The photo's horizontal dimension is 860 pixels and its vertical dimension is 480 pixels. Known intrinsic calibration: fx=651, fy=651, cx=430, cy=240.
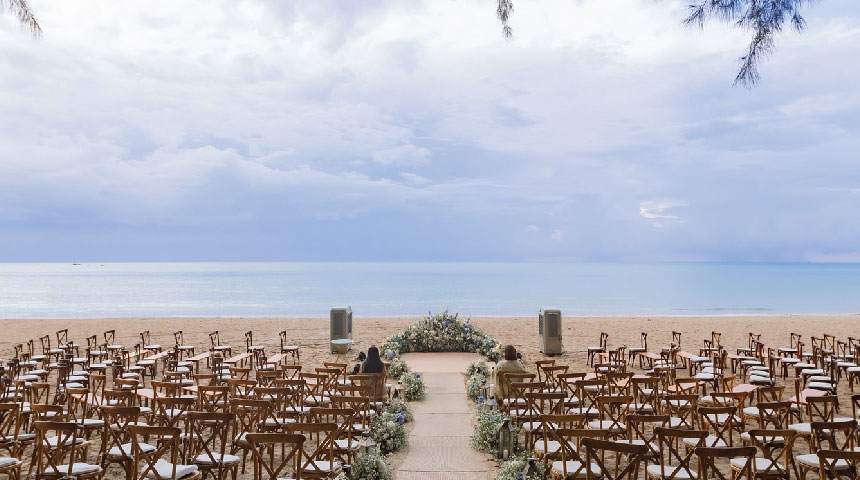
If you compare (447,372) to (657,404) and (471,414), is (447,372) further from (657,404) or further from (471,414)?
(657,404)

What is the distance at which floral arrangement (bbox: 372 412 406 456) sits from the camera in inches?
290

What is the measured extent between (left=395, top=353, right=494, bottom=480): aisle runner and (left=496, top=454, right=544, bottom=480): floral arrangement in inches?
19.3

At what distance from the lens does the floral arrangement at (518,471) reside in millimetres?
5785

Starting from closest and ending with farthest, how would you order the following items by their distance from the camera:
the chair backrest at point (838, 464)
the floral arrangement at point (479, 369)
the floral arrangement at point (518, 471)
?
1. the chair backrest at point (838, 464)
2. the floral arrangement at point (518, 471)
3. the floral arrangement at point (479, 369)

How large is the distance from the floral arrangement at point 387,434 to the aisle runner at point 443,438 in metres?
0.18

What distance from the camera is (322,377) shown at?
901cm

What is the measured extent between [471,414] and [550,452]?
11.7 ft

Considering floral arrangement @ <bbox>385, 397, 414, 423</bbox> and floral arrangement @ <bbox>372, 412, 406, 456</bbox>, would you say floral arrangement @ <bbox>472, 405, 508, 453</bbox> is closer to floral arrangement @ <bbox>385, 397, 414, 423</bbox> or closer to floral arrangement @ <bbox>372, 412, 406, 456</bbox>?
floral arrangement @ <bbox>372, 412, 406, 456</bbox>

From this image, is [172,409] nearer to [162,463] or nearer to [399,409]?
[162,463]

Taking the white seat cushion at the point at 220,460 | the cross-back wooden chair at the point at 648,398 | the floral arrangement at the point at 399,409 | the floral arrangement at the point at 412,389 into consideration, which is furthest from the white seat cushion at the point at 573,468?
the floral arrangement at the point at 412,389

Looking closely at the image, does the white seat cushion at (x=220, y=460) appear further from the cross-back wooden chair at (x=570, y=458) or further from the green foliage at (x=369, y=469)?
the cross-back wooden chair at (x=570, y=458)

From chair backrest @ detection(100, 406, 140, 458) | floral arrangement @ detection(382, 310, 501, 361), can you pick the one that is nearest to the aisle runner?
chair backrest @ detection(100, 406, 140, 458)

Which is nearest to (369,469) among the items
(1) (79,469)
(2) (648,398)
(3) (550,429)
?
(3) (550,429)

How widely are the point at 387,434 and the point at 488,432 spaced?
1.16 m
